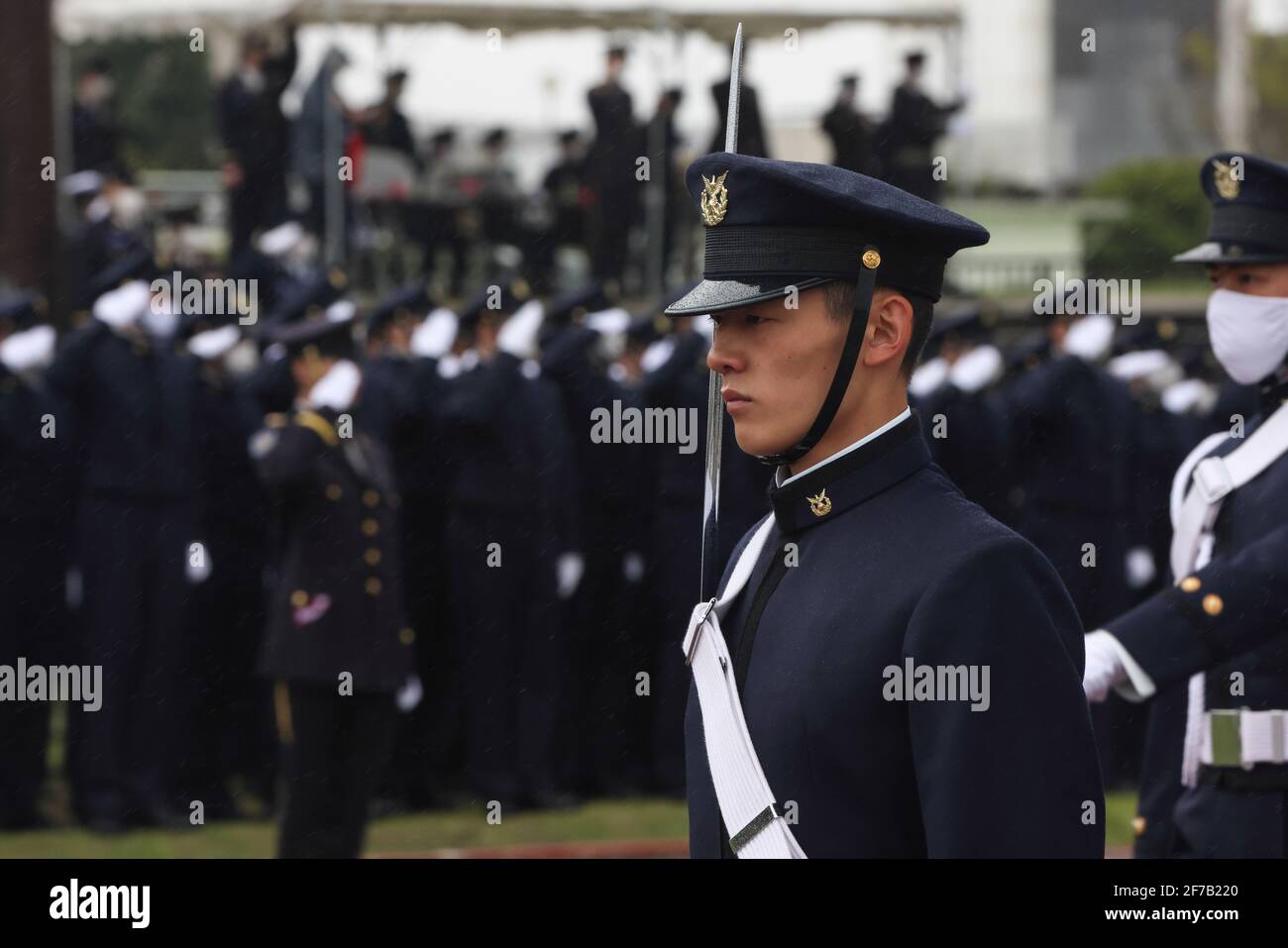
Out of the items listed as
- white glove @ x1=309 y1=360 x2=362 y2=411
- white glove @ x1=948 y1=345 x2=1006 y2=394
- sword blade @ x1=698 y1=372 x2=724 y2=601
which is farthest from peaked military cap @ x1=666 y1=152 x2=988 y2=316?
white glove @ x1=948 y1=345 x2=1006 y2=394

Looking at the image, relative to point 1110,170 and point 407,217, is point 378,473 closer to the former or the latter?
point 407,217

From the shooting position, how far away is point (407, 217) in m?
15.2

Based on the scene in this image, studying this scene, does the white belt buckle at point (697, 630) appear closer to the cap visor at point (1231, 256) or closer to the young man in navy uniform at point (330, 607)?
the cap visor at point (1231, 256)

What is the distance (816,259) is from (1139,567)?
792 centimetres

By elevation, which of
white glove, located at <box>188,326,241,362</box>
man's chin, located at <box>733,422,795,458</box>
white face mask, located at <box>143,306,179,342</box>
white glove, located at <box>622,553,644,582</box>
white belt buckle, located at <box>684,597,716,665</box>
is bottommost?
white glove, located at <box>622,553,644,582</box>

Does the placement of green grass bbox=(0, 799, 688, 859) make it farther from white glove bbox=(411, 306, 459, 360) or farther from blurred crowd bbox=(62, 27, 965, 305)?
blurred crowd bbox=(62, 27, 965, 305)

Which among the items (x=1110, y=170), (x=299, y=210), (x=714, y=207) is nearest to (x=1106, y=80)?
(x=1110, y=170)

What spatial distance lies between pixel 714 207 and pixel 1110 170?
21.7m

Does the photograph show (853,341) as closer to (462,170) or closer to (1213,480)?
(1213,480)

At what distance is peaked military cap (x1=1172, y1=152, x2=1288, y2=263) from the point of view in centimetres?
450

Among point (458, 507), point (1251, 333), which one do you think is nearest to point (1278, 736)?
point (1251, 333)

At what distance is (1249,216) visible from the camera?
4523mm

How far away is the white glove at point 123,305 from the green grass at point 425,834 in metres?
2.12

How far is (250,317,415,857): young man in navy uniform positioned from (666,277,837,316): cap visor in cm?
410
